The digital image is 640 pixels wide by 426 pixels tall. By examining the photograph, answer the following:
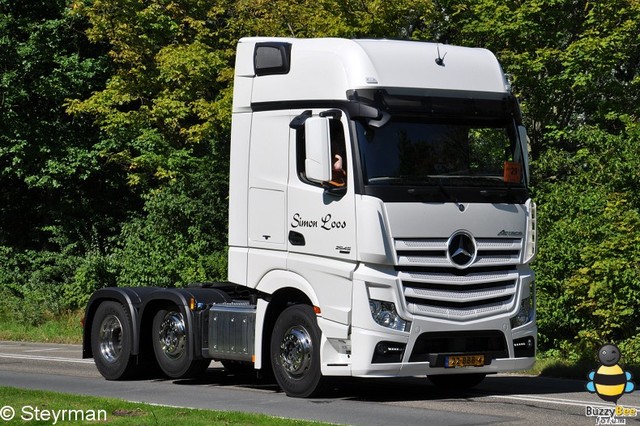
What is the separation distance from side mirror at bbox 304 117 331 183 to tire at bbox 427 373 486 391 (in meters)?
3.35

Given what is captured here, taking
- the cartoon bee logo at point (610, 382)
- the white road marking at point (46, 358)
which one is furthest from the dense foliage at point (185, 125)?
the cartoon bee logo at point (610, 382)

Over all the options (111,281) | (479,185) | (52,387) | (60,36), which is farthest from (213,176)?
(479,185)

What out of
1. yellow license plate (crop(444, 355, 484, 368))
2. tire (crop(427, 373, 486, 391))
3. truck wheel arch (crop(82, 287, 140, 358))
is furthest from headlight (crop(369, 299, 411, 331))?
truck wheel arch (crop(82, 287, 140, 358))

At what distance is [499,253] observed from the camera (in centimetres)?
1369

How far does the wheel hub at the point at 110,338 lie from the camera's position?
16.7 metres

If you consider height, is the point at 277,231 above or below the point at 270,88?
below

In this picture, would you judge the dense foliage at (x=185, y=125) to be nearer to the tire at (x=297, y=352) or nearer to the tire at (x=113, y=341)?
the tire at (x=113, y=341)

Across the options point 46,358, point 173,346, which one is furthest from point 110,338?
point 46,358

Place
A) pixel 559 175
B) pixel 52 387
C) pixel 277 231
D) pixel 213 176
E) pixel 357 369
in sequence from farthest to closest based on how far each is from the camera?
pixel 213 176
pixel 559 175
pixel 52 387
pixel 277 231
pixel 357 369

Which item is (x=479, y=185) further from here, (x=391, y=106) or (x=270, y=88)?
(x=270, y=88)

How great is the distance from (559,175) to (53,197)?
52.4ft

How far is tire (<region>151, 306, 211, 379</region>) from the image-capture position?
15.7 m

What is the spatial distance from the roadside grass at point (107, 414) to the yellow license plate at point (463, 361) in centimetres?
253

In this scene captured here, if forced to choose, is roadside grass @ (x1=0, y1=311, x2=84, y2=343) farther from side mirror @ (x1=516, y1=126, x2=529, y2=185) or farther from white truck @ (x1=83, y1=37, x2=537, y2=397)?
side mirror @ (x1=516, y1=126, x2=529, y2=185)
